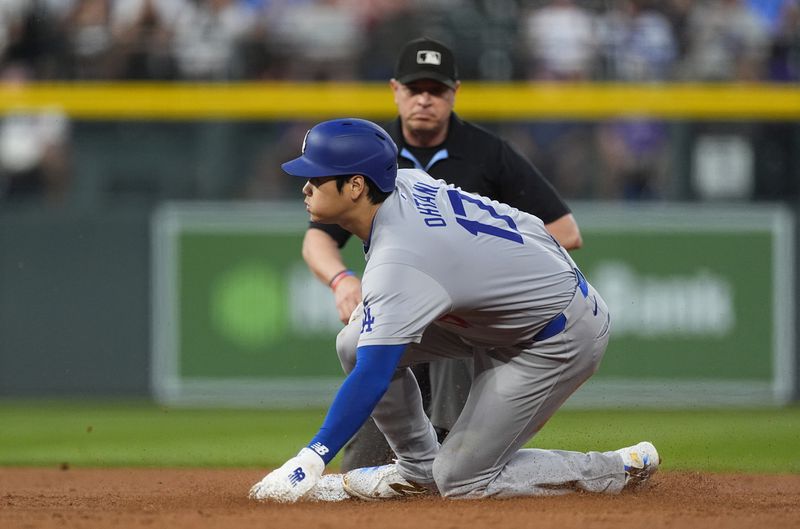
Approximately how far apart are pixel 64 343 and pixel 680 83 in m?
5.89

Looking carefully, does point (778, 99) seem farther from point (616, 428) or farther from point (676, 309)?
point (616, 428)

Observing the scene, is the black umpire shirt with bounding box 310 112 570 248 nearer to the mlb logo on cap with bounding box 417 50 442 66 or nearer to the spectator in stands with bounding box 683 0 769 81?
the mlb logo on cap with bounding box 417 50 442 66

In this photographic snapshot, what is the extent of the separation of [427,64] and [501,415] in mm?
1721

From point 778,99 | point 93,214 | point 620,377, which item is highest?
point 778,99

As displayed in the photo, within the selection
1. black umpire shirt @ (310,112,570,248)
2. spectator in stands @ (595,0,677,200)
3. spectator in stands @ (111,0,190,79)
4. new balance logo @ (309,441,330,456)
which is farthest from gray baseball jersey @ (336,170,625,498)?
spectator in stands @ (111,0,190,79)

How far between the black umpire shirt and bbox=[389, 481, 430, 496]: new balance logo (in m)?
1.30

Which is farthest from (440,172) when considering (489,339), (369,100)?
(369,100)

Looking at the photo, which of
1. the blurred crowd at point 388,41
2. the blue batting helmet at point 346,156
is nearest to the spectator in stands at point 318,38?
the blurred crowd at point 388,41

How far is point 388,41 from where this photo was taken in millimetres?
11859

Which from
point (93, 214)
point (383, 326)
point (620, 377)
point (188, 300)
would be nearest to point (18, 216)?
point (93, 214)

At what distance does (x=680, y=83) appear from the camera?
11617 millimetres

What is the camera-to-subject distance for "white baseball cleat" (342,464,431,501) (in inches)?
207

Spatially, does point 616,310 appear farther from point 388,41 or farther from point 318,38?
point 318,38

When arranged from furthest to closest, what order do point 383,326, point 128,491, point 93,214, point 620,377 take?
1. point 93,214
2. point 620,377
3. point 128,491
4. point 383,326
